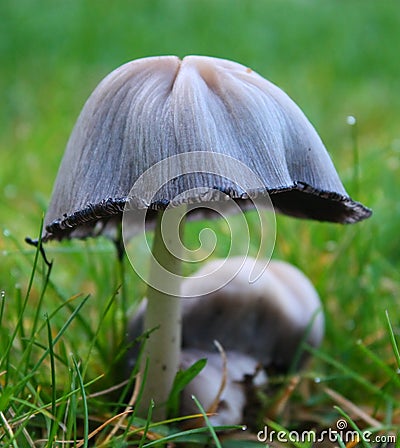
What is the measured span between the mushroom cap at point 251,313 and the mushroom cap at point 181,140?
0.42 metres

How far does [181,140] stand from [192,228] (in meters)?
1.26

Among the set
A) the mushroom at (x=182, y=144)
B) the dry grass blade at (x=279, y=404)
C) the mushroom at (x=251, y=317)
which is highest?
the mushroom at (x=182, y=144)

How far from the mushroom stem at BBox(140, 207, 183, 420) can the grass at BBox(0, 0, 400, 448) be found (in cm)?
7

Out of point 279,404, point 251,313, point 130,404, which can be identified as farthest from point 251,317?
point 130,404

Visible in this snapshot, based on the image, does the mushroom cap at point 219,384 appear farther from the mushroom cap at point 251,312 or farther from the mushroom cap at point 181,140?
the mushroom cap at point 181,140

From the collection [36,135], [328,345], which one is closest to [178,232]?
[328,345]

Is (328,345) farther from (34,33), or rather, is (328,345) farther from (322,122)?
(34,33)

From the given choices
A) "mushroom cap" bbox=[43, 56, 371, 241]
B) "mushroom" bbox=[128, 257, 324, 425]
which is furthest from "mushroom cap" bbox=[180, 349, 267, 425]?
"mushroom cap" bbox=[43, 56, 371, 241]

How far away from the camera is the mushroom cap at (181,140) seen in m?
0.94

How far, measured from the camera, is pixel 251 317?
1.51 m

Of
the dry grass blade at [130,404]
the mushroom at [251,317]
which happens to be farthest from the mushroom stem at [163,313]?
the mushroom at [251,317]

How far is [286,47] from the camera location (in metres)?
5.16

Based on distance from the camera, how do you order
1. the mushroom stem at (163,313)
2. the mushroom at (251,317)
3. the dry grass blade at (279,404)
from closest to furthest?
the mushroom stem at (163,313), the dry grass blade at (279,404), the mushroom at (251,317)

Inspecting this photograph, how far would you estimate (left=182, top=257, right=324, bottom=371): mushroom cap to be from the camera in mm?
1486
